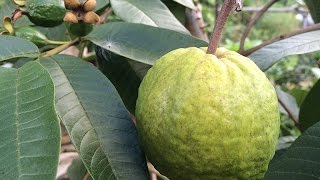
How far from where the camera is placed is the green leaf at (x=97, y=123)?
0.75 m

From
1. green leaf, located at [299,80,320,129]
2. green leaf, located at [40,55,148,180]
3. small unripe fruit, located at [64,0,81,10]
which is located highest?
small unripe fruit, located at [64,0,81,10]

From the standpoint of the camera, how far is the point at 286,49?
1078mm

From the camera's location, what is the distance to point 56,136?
2.09 feet

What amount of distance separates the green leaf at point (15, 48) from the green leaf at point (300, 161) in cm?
45

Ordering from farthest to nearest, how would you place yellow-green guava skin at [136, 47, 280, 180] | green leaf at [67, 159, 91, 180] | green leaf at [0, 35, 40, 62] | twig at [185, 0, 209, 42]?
1. twig at [185, 0, 209, 42]
2. green leaf at [67, 159, 91, 180]
3. green leaf at [0, 35, 40, 62]
4. yellow-green guava skin at [136, 47, 280, 180]

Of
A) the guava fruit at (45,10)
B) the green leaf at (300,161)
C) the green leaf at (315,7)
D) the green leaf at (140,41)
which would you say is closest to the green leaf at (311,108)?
the green leaf at (315,7)

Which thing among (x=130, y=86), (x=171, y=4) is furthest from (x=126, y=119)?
(x=171, y=4)

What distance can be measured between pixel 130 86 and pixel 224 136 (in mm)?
487

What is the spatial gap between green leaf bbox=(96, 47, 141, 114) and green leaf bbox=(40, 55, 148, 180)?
0.90 ft

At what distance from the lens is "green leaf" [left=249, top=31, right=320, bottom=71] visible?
3.45ft

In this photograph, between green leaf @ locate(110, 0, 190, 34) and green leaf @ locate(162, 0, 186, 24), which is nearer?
green leaf @ locate(110, 0, 190, 34)

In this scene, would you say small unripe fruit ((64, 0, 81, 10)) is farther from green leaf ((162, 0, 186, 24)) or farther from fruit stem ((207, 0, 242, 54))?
green leaf ((162, 0, 186, 24))

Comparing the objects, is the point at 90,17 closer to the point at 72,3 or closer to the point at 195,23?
the point at 72,3

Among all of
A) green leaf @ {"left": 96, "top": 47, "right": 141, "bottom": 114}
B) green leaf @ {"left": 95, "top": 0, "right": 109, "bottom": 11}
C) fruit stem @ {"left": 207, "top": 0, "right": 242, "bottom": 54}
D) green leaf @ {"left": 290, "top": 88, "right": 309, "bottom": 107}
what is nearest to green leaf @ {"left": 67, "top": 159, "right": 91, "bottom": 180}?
green leaf @ {"left": 96, "top": 47, "right": 141, "bottom": 114}
